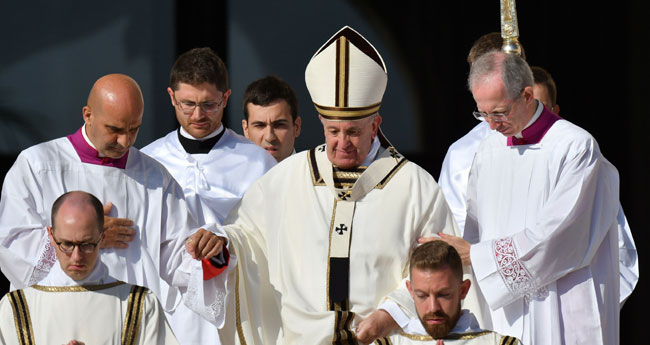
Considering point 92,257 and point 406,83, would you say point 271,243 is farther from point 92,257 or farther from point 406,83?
point 406,83

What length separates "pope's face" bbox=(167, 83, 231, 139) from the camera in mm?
8453

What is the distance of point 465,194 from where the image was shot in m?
8.84

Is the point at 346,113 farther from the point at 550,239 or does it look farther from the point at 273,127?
the point at 273,127

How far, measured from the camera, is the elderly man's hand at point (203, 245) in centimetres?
687

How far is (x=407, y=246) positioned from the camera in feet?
23.4

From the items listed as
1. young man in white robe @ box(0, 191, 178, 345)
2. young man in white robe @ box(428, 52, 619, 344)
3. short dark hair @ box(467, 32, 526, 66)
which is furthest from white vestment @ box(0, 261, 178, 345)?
short dark hair @ box(467, 32, 526, 66)

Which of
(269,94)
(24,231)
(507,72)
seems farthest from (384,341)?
(269,94)

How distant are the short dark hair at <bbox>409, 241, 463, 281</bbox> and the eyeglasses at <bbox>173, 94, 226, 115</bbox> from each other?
2.57 m

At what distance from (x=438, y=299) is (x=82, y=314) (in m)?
1.42

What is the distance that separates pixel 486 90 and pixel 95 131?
184 cm

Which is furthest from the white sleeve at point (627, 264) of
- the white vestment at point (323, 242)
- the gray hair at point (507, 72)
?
the white vestment at point (323, 242)

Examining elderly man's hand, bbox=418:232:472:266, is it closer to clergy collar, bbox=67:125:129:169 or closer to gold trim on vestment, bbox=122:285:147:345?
gold trim on vestment, bbox=122:285:147:345

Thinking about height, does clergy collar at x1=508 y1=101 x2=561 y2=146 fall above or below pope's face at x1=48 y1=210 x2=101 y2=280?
above

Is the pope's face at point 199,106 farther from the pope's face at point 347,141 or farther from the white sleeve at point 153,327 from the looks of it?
the white sleeve at point 153,327
